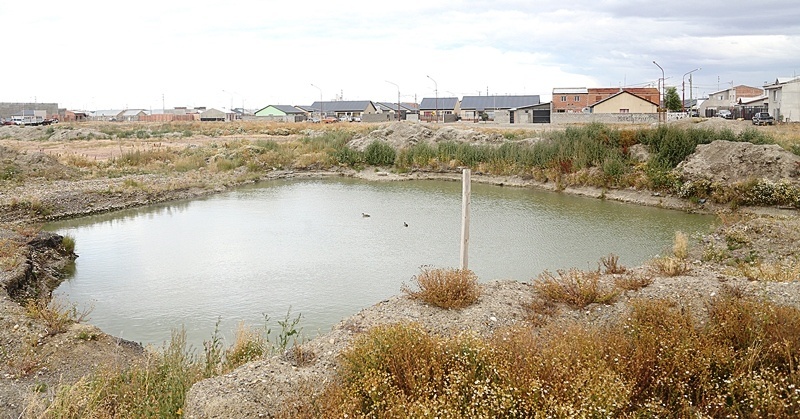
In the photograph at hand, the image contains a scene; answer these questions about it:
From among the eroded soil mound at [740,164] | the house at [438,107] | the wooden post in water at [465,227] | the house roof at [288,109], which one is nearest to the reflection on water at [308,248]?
the wooden post in water at [465,227]

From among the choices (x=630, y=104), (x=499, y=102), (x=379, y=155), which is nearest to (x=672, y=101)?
(x=630, y=104)

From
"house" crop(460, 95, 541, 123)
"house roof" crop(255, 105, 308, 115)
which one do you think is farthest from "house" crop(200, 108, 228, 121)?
"house" crop(460, 95, 541, 123)

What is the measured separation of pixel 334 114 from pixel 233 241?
86740 mm

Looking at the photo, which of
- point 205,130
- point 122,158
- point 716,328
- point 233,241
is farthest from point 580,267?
point 205,130

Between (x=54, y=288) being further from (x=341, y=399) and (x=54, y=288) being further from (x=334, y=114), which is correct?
(x=334, y=114)

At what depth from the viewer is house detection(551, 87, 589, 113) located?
79500mm

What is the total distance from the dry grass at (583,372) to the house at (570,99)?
245 feet

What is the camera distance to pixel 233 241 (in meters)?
19.6

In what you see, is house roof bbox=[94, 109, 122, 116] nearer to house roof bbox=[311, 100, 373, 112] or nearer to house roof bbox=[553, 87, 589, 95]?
house roof bbox=[311, 100, 373, 112]

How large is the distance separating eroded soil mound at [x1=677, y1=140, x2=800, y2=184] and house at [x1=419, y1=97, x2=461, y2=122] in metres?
62.0

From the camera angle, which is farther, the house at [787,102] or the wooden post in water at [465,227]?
the house at [787,102]

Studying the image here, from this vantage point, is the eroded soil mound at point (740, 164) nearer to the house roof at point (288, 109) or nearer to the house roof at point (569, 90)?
the house roof at point (569, 90)

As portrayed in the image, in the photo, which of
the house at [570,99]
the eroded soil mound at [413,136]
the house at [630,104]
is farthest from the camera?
the house at [570,99]

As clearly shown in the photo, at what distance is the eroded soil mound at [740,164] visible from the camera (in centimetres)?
2351
